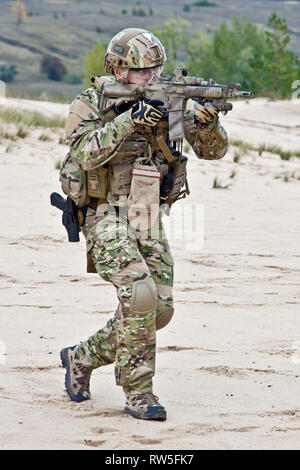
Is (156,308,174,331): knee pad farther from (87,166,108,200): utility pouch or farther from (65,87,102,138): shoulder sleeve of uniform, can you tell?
(65,87,102,138): shoulder sleeve of uniform

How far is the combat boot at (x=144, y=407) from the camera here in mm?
4066

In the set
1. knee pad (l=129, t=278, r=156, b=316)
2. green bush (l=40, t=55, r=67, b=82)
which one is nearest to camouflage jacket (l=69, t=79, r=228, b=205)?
knee pad (l=129, t=278, r=156, b=316)

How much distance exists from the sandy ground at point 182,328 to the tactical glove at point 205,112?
4.33 feet

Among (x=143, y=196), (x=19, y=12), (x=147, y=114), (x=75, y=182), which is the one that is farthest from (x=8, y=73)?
(x=147, y=114)

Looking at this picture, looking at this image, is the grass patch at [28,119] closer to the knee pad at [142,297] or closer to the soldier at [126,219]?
the soldier at [126,219]

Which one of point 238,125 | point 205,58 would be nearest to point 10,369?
point 238,125

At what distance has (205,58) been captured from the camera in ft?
133

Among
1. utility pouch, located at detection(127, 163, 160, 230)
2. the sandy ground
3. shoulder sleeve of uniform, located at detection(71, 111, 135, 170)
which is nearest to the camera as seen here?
the sandy ground

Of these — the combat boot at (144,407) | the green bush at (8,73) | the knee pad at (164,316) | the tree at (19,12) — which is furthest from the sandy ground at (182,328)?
the tree at (19,12)

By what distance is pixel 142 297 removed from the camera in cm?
404

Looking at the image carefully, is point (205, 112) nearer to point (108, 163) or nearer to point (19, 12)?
point (108, 163)

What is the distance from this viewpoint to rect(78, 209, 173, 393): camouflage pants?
409 centimetres

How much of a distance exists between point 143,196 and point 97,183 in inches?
9.1
